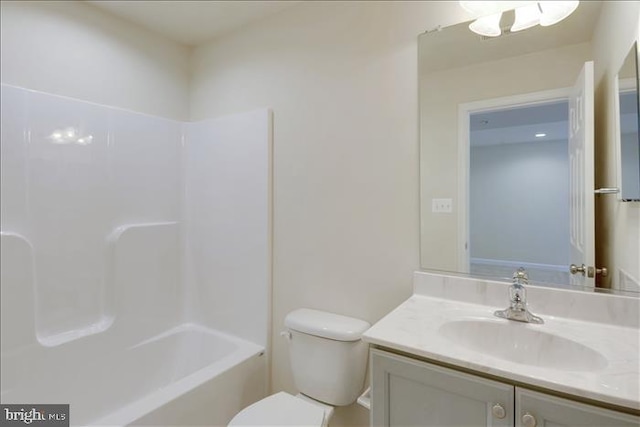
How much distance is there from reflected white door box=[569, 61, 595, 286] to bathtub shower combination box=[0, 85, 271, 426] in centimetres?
152

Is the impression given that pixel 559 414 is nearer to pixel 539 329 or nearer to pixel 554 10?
pixel 539 329

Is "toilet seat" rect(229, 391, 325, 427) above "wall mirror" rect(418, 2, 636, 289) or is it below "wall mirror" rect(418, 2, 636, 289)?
below

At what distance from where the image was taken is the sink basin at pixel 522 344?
1.05 m

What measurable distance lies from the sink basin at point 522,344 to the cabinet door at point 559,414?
0.23 metres

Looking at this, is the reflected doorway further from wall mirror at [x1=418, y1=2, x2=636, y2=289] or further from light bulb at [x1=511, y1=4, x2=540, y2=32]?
light bulb at [x1=511, y1=4, x2=540, y2=32]

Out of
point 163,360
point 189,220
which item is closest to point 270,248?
point 189,220

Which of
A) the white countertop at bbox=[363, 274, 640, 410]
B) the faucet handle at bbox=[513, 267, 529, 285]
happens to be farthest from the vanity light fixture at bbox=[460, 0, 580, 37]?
the white countertop at bbox=[363, 274, 640, 410]

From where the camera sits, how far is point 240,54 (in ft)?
7.31

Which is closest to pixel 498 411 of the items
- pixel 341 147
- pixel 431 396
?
pixel 431 396

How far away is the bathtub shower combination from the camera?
1668 mm

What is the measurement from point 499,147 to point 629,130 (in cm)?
42

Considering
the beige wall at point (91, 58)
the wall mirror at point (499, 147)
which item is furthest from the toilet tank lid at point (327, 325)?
the beige wall at point (91, 58)

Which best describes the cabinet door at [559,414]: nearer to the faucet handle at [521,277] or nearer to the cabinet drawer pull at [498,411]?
the cabinet drawer pull at [498,411]

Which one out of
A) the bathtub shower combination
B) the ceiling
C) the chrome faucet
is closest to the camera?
the chrome faucet
